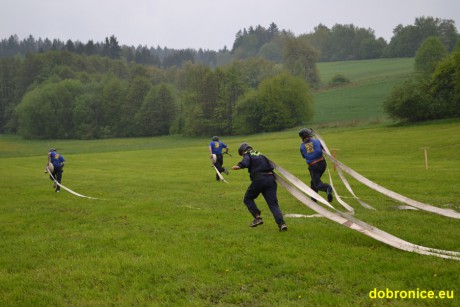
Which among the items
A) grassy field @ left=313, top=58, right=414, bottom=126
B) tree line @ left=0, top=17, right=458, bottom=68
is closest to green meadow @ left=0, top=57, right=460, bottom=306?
grassy field @ left=313, top=58, right=414, bottom=126

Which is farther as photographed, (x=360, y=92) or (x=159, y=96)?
(x=159, y=96)

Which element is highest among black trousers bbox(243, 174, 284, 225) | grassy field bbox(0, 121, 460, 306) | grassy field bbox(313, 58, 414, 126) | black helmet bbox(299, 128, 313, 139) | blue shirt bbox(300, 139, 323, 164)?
grassy field bbox(313, 58, 414, 126)

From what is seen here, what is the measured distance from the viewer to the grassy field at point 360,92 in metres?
77.6

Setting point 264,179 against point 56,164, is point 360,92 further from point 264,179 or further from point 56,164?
point 264,179

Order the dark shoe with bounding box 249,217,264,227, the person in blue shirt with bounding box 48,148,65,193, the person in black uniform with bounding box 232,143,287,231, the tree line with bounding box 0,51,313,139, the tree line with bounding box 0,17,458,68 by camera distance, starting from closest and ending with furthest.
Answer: the person in black uniform with bounding box 232,143,287,231 < the dark shoe with bounding box 249,217,264,227 < the person in blue shirt with bounding box 48,148,65,193 < the tree line with bounding box 0,51,313,139 < the tree line with bounding box 0,17,458,68

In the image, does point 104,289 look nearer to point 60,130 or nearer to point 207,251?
point 207,251

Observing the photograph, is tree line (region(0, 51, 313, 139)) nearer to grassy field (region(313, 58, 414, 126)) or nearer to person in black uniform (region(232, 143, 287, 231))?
grassy field (region(313, 58, 414, 126))

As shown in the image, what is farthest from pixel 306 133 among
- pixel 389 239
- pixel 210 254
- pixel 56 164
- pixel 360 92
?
pixel 360 92

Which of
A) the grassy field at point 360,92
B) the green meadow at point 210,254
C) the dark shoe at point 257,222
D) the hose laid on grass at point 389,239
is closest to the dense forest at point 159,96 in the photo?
the grassy field at point 360,92

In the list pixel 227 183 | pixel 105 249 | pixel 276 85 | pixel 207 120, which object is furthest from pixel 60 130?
pixel 105 249

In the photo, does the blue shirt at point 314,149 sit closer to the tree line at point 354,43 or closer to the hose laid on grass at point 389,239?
the hose laid on grass at point 389,239

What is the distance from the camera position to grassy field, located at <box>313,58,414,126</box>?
7756 cm

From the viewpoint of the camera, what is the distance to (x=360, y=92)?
99312 mm

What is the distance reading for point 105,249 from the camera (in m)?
9.28
